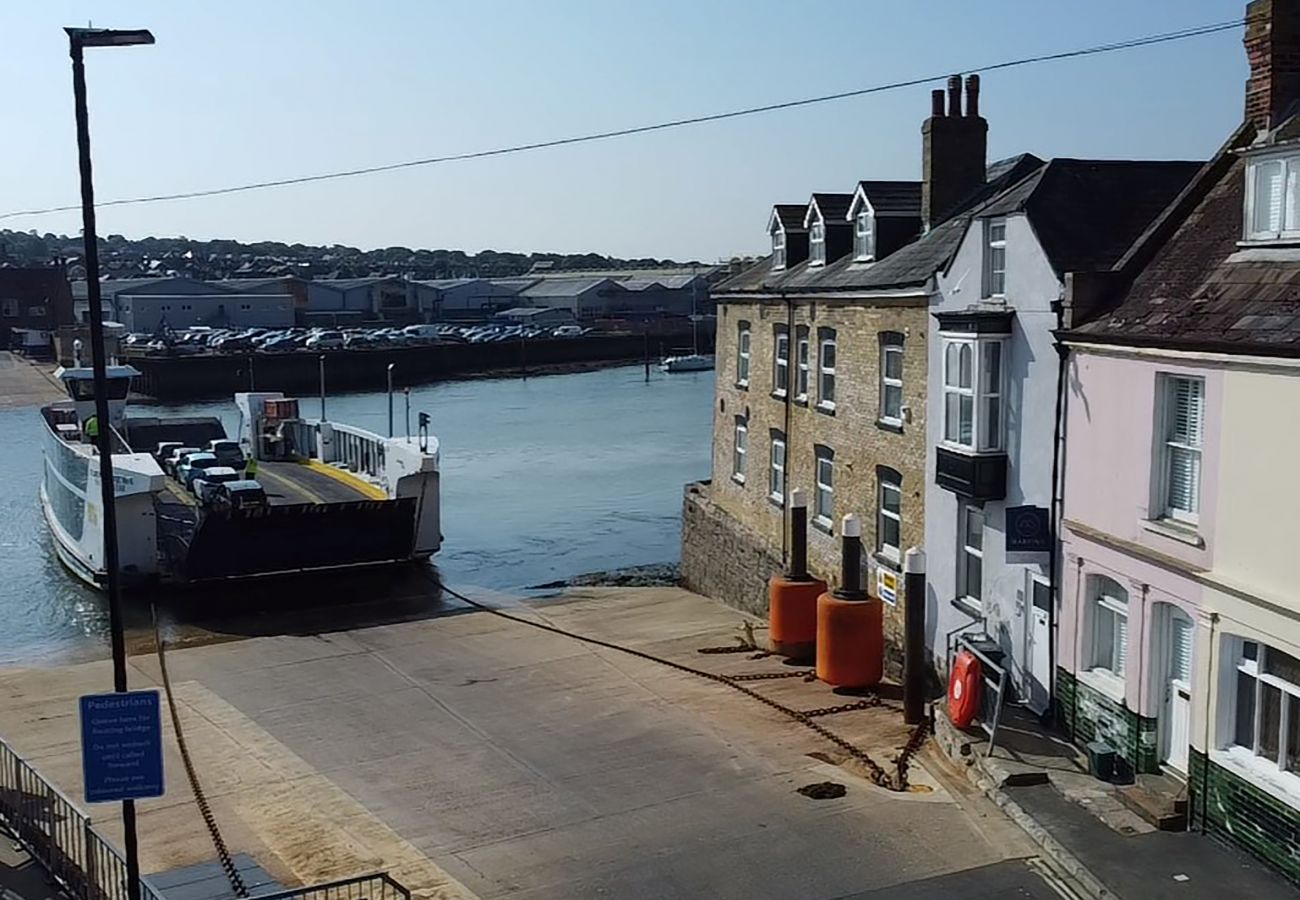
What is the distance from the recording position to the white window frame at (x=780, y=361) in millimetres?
25953

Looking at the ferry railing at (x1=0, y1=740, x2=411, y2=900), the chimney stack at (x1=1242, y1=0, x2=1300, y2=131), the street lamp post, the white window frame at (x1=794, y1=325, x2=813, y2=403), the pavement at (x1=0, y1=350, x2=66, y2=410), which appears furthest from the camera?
the pavement at (x1=0, y1=350, x2=66, y2=410)

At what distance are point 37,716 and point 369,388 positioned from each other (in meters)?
85.4

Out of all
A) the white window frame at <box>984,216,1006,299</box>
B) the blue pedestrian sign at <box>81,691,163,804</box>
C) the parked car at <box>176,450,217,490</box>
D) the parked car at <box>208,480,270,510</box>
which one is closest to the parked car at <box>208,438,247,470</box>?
the parked car at <box>176,450,217,490</box>

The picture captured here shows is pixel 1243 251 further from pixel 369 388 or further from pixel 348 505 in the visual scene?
pixel 369 388

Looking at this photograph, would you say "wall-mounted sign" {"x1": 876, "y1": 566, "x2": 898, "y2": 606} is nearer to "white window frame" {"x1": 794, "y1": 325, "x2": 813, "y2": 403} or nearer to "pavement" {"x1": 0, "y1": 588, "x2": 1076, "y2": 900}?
"pavement" {"x1": 0, "y1": 588, "x2": 1076, "y2": 900}

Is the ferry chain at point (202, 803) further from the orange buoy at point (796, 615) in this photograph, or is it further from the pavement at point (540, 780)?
the orange buoy at point (796, 615)

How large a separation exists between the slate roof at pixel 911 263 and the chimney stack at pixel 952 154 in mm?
450

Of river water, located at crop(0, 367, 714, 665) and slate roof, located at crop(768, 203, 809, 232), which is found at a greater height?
slate roof, located at crop(768, 203, 809, 232)

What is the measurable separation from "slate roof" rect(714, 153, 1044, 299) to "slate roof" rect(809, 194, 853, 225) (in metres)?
0.88

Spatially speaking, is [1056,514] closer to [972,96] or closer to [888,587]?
[888,587]

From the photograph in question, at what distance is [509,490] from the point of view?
53.2 metres

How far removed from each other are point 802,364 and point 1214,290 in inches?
500

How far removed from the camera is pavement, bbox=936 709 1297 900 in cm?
1088

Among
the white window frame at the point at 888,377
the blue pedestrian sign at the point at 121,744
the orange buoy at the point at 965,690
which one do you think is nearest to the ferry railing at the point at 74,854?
the blue pedestrian sign at the point at 121,744
